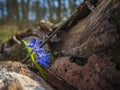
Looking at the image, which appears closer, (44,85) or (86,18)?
(44,85)

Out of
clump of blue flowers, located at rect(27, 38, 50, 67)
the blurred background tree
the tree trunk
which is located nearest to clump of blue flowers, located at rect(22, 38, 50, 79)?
clump of blue flowers, located at rect(27, 38, 50, 67)

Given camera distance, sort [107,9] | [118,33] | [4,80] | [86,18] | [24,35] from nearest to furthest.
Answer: [4,80], [118,33], [107,9], [86,18], [24,35]

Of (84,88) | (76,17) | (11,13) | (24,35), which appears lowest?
(84,88)

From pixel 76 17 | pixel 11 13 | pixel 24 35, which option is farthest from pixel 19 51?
pixel 11 13

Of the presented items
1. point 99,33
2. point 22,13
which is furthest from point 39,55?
point 22,13

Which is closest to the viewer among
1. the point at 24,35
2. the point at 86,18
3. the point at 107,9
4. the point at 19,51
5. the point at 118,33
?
the point at 118,33

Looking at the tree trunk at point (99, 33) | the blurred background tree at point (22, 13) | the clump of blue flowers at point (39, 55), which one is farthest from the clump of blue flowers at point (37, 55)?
the blurred background tree at point (22, 13)

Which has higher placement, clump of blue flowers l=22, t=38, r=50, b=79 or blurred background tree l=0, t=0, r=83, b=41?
blurred background tree l=0, t=0, r=83, b=41

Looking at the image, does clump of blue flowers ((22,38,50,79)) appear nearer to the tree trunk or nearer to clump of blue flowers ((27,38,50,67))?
clump of blue flowers ((27,38,50,67))

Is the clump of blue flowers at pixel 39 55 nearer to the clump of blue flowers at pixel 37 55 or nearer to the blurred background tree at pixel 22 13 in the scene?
the clump of blue flowers at pixel 37 55

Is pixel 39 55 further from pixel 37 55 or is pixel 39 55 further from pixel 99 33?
pixel 99 33

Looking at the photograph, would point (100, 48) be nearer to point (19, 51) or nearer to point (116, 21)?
point (116, 21)
